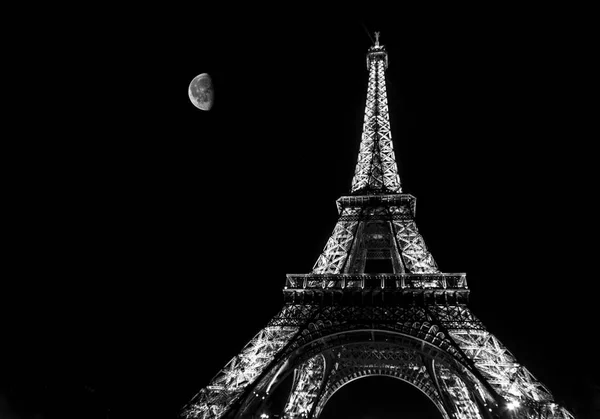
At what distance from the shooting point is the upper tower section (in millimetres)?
24777

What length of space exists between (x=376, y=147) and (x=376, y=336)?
1458cm

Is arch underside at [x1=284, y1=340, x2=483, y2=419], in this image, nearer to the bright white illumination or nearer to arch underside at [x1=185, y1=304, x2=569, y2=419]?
arch underside at [x1=185, y1=304, x2=569, y2=419]

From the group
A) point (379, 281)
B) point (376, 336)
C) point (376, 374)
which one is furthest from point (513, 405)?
point (376, 374)

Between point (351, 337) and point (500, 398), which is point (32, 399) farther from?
point (500, 398)

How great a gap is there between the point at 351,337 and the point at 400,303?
231 cm

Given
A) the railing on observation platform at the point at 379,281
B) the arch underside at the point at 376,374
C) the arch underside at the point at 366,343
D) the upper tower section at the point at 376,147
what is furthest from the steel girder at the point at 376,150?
the arch underside at the point at 366,343

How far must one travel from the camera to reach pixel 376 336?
50.0 feet

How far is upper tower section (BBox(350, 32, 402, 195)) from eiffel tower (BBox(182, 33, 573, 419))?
0.09m

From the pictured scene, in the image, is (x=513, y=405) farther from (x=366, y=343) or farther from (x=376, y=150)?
(x=376, y=150)

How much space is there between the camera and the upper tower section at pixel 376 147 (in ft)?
81.3

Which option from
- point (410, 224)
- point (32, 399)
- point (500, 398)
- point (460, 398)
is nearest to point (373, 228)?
point (410, 224)

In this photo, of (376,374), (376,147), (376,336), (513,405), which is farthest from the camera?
(376,147)


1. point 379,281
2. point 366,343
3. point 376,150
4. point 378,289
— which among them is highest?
point 376,150

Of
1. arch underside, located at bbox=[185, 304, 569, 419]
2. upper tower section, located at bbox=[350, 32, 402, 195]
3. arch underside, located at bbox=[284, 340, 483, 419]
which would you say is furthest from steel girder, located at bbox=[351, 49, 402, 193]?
arch underside, located at bbox=[185, 304, 569, 419]
